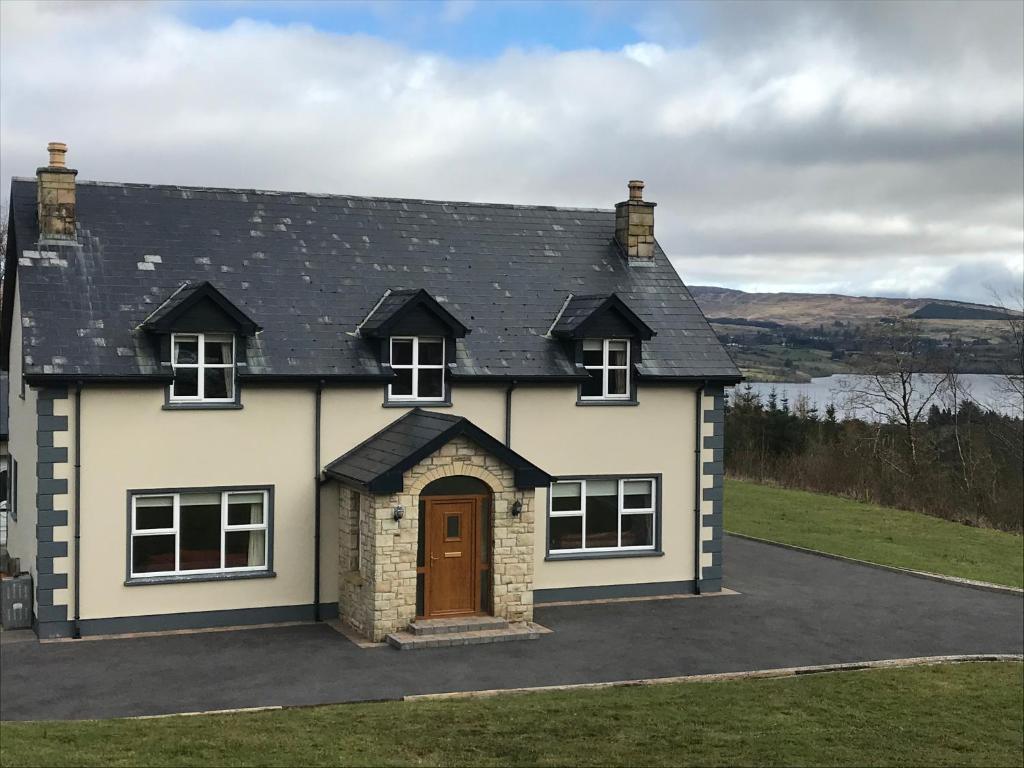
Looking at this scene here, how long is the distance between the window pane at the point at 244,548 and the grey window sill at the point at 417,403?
10.4 feet

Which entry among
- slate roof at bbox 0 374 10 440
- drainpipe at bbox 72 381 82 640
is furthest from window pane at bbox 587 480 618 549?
slate roof at bbox 0 374 10 440

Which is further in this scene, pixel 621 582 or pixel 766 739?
pixel 621 582

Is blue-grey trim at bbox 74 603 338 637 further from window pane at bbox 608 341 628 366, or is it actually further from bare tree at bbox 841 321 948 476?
bare tree at bbox 841 321 948 476

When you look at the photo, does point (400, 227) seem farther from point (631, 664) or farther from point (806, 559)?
point (806, 559)

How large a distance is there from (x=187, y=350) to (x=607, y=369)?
A: 7944 millimetres

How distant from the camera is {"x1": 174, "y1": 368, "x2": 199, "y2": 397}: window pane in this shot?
19.2 m

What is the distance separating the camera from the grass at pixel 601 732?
11977mm

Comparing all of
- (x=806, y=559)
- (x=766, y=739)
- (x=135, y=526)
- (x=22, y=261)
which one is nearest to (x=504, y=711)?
(x=766, y=739)

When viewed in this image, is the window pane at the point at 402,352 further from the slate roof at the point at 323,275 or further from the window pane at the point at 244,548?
the window pane at the point at 244,548

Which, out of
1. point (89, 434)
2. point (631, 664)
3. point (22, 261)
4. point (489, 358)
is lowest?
point (631, 664)

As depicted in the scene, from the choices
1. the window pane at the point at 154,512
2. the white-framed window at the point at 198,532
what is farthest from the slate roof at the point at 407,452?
the window pane at the point at 154,512

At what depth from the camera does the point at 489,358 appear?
21.4 m

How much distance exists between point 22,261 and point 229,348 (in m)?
3.88

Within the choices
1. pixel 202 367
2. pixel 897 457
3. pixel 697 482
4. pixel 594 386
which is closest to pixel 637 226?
pixel 594 386
